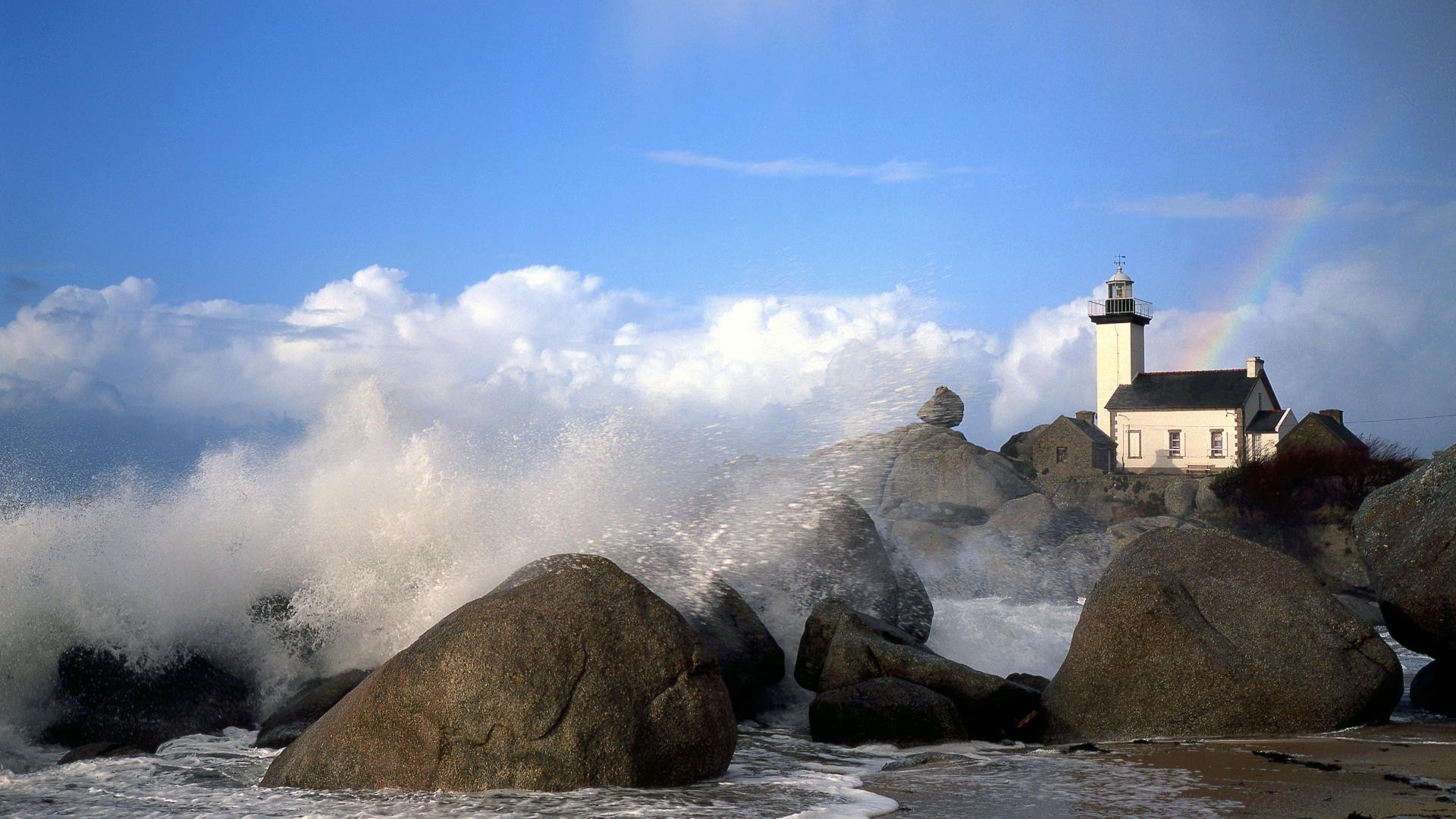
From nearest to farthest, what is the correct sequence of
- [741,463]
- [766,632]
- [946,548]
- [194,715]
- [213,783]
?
1. [213,783]
2. [194,715]
3. [766,632]
4. [741,463]
5. [946,548]

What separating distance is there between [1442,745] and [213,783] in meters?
7.69

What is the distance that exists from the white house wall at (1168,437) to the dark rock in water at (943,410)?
13.0 m

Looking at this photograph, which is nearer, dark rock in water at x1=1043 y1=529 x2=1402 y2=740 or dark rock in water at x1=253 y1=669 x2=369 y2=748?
dark rock in water at x1=1043 y1=529 x2=1402 y2=740

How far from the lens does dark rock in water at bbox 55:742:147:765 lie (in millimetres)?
7955

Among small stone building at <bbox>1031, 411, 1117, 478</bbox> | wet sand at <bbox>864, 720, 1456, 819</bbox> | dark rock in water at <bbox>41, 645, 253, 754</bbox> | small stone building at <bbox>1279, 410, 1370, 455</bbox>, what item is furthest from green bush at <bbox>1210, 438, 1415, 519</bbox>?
dark rock in water at <bbox>41, 645, 253, 754</bbox>

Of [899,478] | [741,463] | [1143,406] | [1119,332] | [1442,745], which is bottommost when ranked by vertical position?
[1442,745]

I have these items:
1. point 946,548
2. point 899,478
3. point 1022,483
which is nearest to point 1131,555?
point 946,548

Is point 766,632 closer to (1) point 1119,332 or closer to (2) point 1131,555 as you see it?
(2) point 1131,555

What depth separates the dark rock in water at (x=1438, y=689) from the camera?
377 inches

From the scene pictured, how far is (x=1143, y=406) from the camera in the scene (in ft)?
176

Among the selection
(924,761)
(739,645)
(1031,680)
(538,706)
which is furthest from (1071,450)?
(538,706)

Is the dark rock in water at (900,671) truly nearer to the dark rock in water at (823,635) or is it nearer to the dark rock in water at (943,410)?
the dark rock in water at (823,635)

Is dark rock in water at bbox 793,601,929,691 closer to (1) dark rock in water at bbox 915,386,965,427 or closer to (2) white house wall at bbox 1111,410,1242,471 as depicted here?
(1) dark rock in water at bbox 915,386,965,427

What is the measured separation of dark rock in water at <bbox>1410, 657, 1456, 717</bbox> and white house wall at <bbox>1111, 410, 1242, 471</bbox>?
43.5 meters
